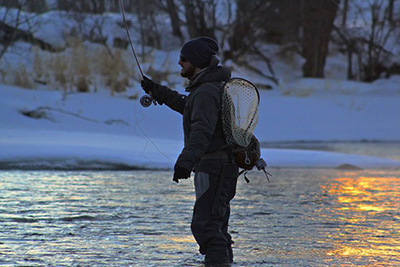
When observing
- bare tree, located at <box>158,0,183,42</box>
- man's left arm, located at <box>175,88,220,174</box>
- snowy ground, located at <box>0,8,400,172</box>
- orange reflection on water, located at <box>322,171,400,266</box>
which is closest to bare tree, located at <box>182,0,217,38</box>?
bare tree, located at <box>158,0,183,42</box>

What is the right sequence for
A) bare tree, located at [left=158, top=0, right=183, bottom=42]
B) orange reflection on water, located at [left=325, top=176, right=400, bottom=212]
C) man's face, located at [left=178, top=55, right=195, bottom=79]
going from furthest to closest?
bare tree, located at [left=158, top=0, right=183, bottom=42] < orange reflection on water, located at [left=325, top=176, right=400, bottom=212] < man's face, located at [left=178, top=55, right=195, bottom=79]

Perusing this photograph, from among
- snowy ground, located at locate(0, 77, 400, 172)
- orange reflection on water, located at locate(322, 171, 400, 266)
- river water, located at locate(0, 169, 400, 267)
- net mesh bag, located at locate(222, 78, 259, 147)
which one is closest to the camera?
net mesh bag, located at locate(222, 78, 259, 147)

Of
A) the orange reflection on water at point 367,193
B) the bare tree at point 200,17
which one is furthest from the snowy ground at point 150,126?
the bare tree at point 200,17

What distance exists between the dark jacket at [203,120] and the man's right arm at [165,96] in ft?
0.73

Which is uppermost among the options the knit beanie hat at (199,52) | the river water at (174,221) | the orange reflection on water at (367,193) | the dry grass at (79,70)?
the dry grass at (79,70)

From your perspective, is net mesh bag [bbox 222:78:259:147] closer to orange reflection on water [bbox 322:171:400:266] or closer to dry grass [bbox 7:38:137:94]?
orange reflection on water [bbox 322:171:400:266]

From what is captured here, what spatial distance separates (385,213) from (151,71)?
13.2 metres

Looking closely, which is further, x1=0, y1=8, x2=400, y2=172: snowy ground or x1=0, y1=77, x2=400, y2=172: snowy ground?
x1=0, y1=8, x2=400, y2=172: snowy ground

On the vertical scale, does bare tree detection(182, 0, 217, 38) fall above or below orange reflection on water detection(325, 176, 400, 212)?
above

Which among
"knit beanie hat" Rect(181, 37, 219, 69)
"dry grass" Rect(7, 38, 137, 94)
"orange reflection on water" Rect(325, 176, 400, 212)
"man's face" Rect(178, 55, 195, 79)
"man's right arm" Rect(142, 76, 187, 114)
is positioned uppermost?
"dry grass" Rect(7, 38, 137, 94)

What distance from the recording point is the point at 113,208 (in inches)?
265

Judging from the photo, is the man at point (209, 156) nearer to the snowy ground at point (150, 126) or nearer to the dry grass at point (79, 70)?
the snowy ground at point (150, 126)

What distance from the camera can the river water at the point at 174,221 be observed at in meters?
4.77

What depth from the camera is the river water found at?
477 cm
